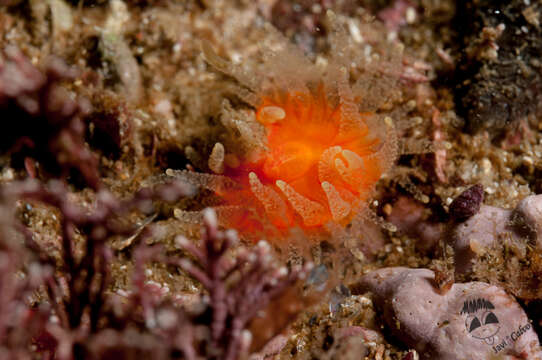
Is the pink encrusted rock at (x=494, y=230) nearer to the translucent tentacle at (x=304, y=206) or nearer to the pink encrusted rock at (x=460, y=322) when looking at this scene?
the pink encrusted rock at (x=460, y=322)

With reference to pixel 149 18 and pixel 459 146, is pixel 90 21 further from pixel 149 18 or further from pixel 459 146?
pixel 459 146

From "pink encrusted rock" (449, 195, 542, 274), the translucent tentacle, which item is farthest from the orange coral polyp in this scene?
"pink encrusted rock" (449, 195, 542, 274)

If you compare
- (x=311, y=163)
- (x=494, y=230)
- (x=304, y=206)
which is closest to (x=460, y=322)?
(x=494, y=230)

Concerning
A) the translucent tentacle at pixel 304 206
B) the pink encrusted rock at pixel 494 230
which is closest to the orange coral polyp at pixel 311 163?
the translucent tentacle at pixel 304 206

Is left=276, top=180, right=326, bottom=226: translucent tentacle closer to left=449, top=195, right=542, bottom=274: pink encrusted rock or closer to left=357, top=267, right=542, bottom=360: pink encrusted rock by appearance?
left=357, top=267, right=542, bottom=360: pink encrusted rock

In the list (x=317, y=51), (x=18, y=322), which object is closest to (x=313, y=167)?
(x=317, y=51)

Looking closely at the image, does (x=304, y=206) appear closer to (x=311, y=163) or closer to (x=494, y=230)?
(x=311, y=163)
